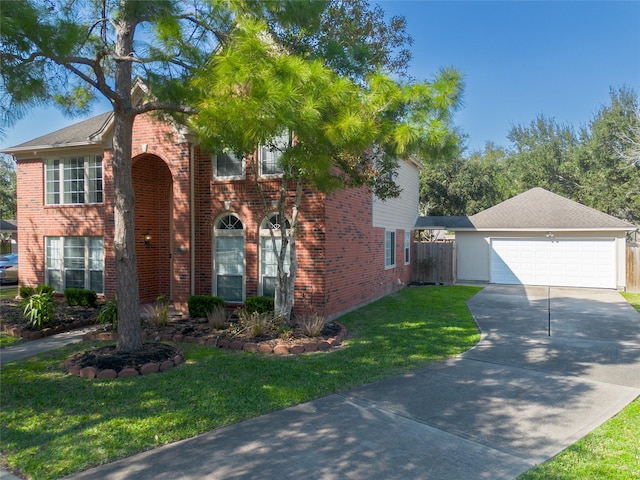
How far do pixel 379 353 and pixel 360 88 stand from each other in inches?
187

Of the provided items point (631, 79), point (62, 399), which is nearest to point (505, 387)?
point (62, 399)

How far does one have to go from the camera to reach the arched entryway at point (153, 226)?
14.1 metres

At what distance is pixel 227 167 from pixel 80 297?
584 centimetres

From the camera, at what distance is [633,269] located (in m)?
18.2

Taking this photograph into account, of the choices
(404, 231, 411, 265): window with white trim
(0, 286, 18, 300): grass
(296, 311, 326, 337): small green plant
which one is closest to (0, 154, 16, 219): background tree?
(0, 286, 18, 300): grass

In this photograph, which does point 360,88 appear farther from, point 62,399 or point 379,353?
point 62,399

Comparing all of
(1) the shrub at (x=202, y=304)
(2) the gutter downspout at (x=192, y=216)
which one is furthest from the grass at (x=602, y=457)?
(2) the gutter downspout at (x=192, y=216)

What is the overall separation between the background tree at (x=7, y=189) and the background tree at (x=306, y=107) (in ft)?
133

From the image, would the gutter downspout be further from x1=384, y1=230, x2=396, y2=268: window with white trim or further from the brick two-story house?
x1=384, y1=230, x2=396, y2=268: window with white trim

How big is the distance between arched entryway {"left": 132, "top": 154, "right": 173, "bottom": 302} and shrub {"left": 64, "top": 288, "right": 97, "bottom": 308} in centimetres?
138

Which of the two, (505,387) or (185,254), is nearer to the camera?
(505,387)

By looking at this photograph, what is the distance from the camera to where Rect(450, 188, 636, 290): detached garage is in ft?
61.2

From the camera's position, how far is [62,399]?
597cm

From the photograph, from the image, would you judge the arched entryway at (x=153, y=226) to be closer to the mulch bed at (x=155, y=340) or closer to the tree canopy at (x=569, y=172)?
the mulch bed at (x=155, y=340)
